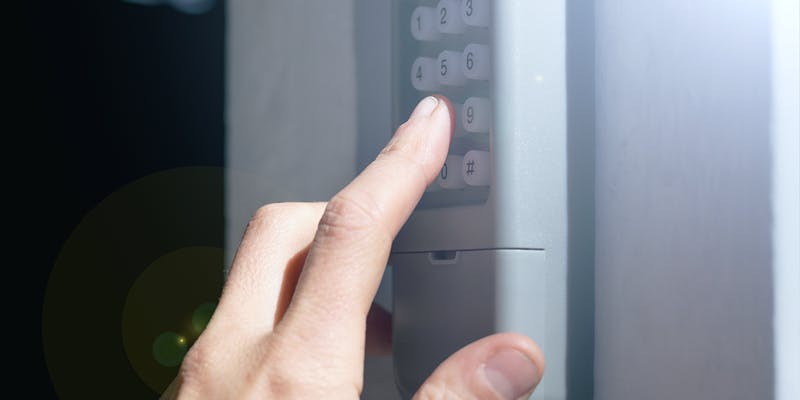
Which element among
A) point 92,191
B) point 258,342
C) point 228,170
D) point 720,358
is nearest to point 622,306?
point 720,358

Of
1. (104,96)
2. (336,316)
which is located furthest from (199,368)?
(104,96)

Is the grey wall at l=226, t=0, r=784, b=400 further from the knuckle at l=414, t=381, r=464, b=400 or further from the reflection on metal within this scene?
the reflection on metal

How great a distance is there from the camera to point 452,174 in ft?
1.37

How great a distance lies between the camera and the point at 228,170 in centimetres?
68

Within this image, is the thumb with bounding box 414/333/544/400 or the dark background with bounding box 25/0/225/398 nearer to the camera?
the thumb with bounding box 414/333/544/400

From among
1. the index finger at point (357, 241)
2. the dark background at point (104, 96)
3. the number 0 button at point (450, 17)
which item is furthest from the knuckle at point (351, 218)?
the dark background at point (104, 96)

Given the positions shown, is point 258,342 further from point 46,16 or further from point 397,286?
point 46,16

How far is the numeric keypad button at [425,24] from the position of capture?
438 mm

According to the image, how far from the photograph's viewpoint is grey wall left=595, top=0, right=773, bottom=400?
1.01 feet

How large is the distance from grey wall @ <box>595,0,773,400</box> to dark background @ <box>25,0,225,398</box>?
1.46ft

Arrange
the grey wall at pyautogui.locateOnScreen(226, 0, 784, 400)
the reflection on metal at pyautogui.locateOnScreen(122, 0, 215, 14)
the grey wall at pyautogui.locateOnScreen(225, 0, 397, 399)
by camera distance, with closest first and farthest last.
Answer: the grey wall at pyautogui.locateOnScreen(226, 0, 784, 400)
the grey wall at pyautogui.locateOnScreen(225, 0, 397, 399)
the reflection on metal at pyautogui.locateOnScreen(122, 0, 215, 14)

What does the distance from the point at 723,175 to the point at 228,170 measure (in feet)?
1.56

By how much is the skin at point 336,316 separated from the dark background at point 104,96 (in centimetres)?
31

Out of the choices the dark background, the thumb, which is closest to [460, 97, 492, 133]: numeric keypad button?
the thumb
